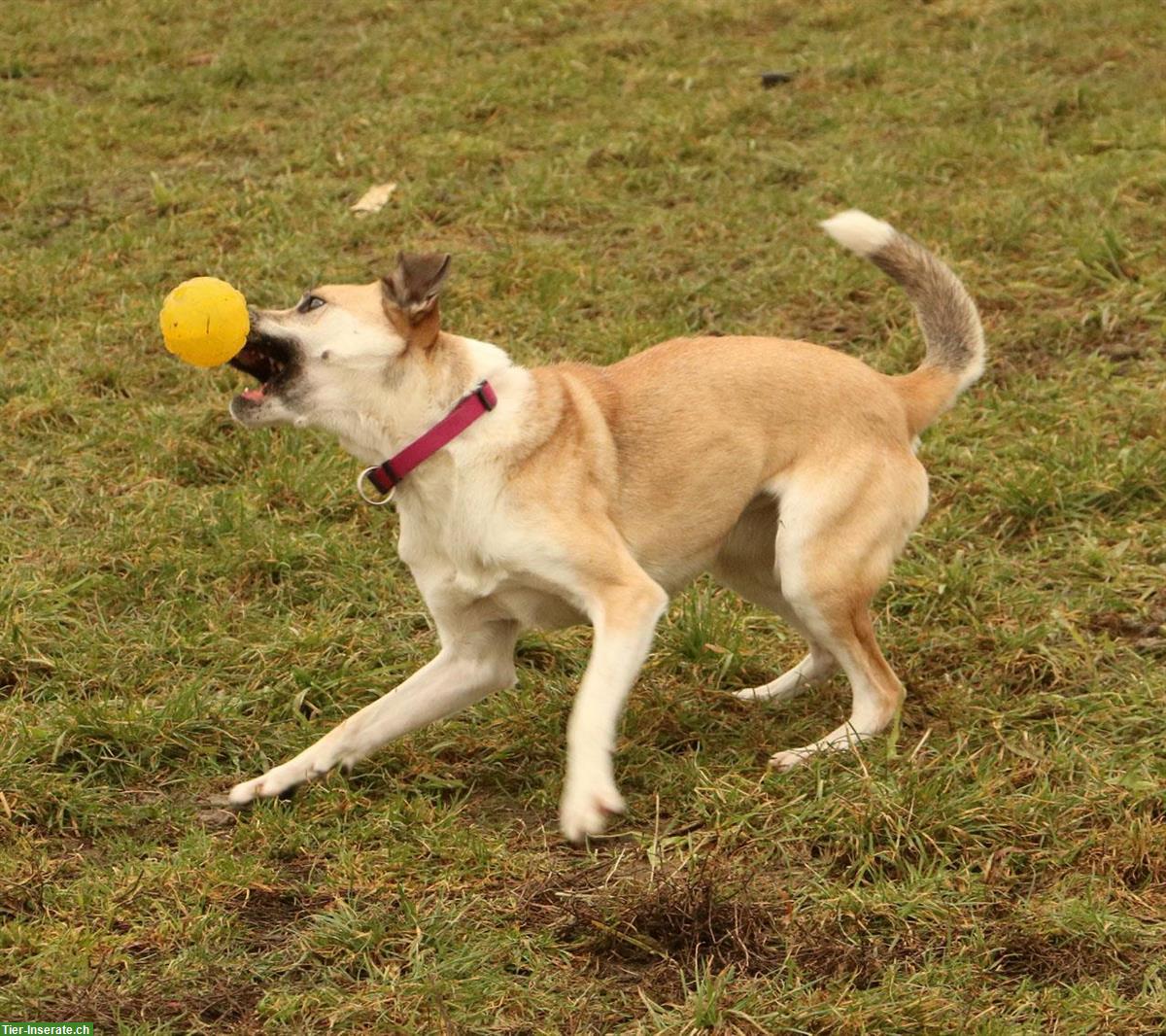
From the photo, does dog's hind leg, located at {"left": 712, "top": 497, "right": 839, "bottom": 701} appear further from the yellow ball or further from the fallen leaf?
the fallen leaf

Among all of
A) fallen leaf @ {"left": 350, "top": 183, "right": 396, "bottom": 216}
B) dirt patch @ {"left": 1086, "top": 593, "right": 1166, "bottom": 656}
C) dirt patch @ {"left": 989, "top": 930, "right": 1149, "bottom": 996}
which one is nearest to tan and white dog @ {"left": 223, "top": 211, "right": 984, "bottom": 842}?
dirt patch @ {"left": 1086, "top": 593, "right": 1166, "bottom": 656}

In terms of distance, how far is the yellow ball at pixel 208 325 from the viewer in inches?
182

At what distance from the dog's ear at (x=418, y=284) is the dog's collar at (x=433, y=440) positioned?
271mm

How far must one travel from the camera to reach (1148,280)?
7.86 meters

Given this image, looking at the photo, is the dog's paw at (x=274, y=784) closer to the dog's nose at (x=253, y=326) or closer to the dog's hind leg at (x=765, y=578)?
the dog's nose at (x=253, y=326)

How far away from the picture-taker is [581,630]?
586 centimetres

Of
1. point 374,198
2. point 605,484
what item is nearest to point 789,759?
point 605,484

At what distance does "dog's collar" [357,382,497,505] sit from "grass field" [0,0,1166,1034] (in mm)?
878

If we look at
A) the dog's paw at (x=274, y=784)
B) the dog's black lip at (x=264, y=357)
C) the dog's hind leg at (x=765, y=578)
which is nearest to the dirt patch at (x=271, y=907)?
the dog's paw at (x=274, y=784)

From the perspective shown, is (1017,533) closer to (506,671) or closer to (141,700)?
(506,671)

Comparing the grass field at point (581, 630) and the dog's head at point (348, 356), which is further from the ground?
the dog's head at point (348, 356)

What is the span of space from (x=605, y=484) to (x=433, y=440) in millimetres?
541

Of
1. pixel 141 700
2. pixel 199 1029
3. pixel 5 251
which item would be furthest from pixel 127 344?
pixel 199 1029

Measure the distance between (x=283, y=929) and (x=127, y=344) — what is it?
4.28 meters
